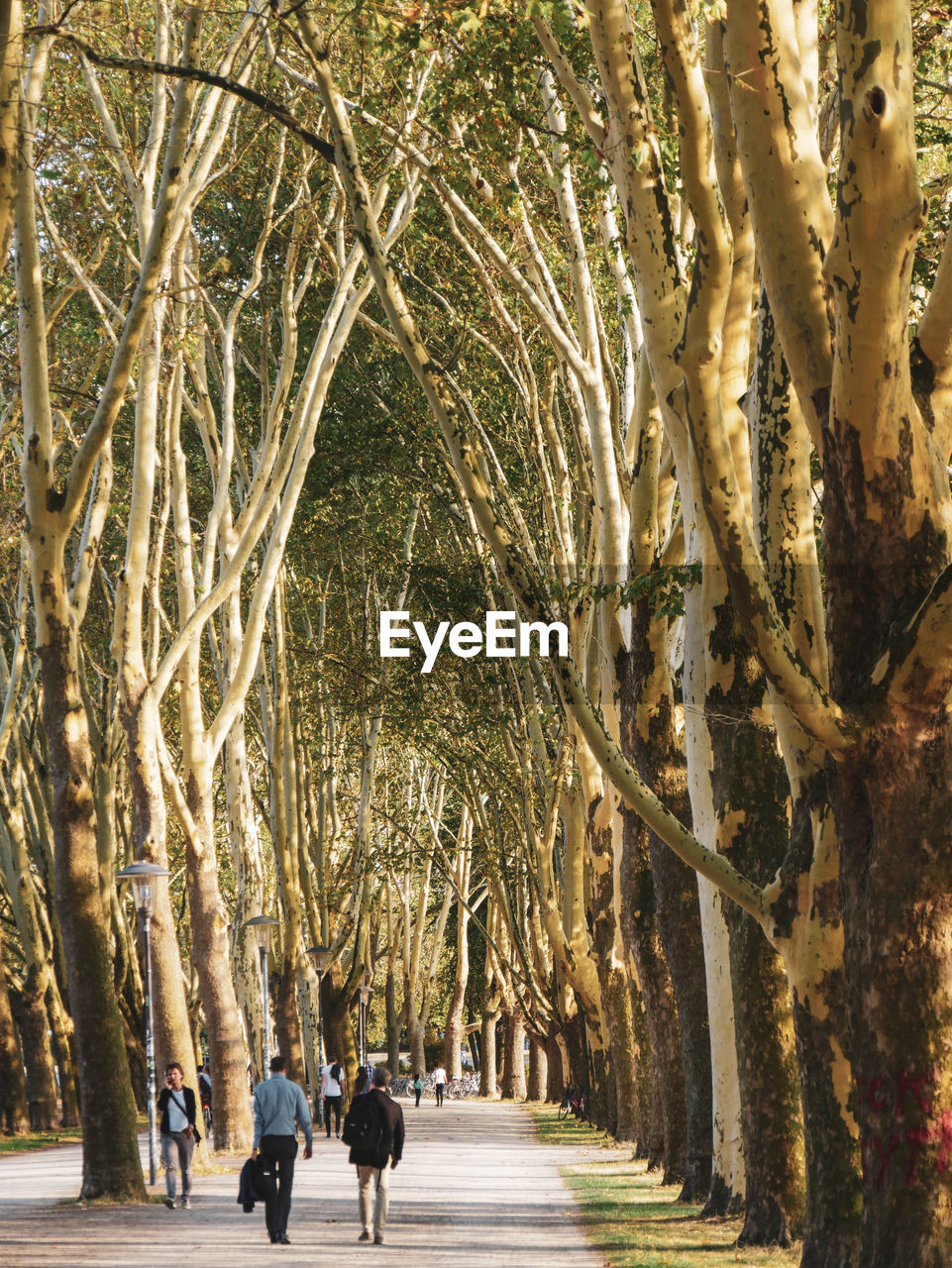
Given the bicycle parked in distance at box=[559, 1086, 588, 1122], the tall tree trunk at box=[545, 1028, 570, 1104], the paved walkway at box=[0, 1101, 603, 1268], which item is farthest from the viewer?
the tall tree trunk at box=[545, 1028, 570, 1104]

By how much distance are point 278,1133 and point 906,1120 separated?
6.24m

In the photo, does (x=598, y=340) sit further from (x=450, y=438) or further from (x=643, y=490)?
(x=450, y=438)

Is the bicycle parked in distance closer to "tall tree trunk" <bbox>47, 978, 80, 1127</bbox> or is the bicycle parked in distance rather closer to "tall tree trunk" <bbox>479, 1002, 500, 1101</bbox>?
"tall tree trunk" <bbox>47, 978, 80, 1127</bbox>

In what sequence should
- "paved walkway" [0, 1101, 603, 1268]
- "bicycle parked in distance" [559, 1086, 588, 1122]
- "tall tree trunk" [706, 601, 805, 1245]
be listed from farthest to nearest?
1. "bicycle parked in distance" [559, 1086, 588, 1122]
2. "paved walkway" [0, 1101, 603, 1268]
3. "tall tree trunk" [706, 601, 805, 1245]

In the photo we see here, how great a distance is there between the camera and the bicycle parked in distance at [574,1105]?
3225cm

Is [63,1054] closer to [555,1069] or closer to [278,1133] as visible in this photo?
[555,1069]

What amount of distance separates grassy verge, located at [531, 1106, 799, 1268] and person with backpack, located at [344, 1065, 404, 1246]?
1.64 meters

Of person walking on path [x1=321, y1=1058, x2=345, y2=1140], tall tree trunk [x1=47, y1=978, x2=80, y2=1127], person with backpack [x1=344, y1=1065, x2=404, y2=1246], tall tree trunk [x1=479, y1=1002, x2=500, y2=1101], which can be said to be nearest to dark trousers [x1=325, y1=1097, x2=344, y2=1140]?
person walking on path [x1=321, y1=1058, x2=345, y2=1140]

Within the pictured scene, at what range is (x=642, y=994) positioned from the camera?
1573 cm

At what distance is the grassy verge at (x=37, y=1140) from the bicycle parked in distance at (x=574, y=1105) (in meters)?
10.2

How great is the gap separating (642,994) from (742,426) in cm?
740

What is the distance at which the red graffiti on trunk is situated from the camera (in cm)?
639

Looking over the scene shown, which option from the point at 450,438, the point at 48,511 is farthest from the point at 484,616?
the point at 450,438

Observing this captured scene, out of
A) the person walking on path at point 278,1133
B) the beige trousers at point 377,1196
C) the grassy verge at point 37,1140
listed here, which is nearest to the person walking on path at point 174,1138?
the beige trousers at point 377,1196
